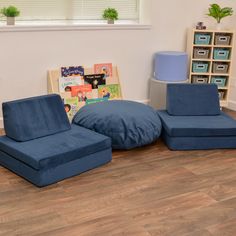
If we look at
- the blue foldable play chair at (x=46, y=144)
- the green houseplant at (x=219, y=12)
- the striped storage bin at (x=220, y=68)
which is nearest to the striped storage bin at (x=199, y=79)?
the striped storage bin at (x=220, y=68)

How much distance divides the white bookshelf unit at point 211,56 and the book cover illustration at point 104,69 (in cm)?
99

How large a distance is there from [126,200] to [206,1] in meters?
3.05

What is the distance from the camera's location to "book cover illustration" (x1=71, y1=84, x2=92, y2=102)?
4.19 m

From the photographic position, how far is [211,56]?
15.0 ft

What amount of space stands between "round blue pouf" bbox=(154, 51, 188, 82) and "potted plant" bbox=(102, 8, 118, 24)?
0.65 m

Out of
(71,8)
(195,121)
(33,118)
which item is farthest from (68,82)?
(195,121)

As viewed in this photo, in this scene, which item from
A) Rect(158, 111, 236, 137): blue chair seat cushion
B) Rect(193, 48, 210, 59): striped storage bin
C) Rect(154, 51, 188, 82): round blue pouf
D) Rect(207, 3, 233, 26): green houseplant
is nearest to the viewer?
Rect(158, 111, 236, 137): blue chair seat cushion

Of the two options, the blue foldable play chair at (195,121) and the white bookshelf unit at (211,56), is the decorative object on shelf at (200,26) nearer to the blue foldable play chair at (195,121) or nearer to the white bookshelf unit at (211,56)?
the white bookshelf unit at (211,56)

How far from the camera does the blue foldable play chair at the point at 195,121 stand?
11.5 ft

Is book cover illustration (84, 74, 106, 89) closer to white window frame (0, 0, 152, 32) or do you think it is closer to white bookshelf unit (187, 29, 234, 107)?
white window frame (0, 0, 152, 32)

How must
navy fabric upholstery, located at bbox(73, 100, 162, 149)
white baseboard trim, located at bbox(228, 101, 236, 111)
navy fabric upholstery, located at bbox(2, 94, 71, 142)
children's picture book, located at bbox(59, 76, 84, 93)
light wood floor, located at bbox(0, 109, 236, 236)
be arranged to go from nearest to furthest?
light wood floor, located at bbox(0, 109, 236, 236), navy fabric upholstery, located at bbox(2, 94, 71, 142), navy fabric upholstery, located at bbox(73, 100, 162, 149), children's picture book, located at bbox(59, 76, 84, 93), white baseboard trim, located at bbox(228, 101, 236, 111)

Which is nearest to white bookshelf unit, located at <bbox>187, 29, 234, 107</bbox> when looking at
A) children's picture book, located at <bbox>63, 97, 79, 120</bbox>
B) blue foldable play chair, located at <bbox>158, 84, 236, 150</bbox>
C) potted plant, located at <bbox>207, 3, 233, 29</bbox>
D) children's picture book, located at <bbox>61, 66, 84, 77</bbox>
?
potted plant, located at <bbox>207, 3, 233, 29</bbox>

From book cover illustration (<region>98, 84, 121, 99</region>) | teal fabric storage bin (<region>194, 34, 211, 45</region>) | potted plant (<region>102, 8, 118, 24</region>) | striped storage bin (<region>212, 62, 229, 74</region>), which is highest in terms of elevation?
potted plant (<region>102, 8, 118, 24</region>)

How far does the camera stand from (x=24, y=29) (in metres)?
3.86
